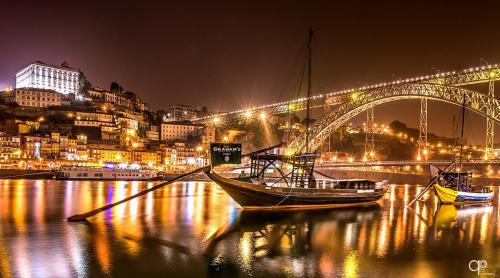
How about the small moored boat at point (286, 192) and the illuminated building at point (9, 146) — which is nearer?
the small moored boat at point (286, 192)

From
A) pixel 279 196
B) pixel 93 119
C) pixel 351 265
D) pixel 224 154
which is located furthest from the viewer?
pixel 93 119

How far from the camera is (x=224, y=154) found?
2031 centimetres

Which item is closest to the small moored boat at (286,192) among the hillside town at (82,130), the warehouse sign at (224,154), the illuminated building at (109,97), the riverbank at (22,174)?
the warehouse sign at (224,154)

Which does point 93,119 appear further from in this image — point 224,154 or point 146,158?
point 224,154

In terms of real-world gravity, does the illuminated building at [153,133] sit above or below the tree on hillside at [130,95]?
below

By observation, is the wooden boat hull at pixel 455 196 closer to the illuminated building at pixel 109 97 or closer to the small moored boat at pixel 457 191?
the small moored boat at pixel 457 191

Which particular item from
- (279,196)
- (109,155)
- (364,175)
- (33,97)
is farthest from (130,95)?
(279,196)

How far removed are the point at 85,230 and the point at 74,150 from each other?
53542 millimetres

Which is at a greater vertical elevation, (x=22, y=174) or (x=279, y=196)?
(x=279, y=196)

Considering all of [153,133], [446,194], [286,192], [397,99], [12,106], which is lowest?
[446,194]

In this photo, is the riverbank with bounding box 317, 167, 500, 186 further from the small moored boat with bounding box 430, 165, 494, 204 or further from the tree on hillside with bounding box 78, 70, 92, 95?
the tree on hillside with bounding box 78, 70, 92, 95

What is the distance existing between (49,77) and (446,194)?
89.7 metres

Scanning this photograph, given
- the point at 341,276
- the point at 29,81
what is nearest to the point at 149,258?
the point at 341,276

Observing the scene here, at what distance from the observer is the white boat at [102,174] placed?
51312mm
